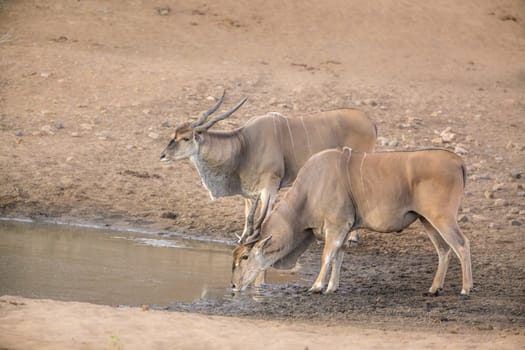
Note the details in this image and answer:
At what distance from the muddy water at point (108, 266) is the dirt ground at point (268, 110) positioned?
1.30 ft

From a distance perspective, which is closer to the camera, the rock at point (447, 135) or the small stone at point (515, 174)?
the small stone at point (515, 174)

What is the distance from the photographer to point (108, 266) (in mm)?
8273

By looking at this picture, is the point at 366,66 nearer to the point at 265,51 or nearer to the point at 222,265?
the point at 265,51

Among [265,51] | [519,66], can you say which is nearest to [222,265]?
[265,51]

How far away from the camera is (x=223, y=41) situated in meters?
16.0

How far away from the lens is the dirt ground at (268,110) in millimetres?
6957

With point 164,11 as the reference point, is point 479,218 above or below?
below

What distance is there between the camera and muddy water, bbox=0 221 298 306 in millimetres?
7414

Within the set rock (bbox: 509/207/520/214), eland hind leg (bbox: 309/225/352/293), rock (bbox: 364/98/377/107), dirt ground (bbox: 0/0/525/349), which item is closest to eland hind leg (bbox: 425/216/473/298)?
dirt ground (bbox: 0/0/525/349)

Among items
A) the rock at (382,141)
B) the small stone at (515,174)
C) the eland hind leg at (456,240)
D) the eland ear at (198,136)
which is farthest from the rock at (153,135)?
the eland hind leg at (456,240)

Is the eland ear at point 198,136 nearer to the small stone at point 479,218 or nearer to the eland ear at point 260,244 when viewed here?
the eland ear at point 260,244

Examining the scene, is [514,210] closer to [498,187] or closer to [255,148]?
[498,187]

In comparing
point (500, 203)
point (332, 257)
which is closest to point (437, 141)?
point (500, 203)

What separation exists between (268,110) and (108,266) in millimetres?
4960
